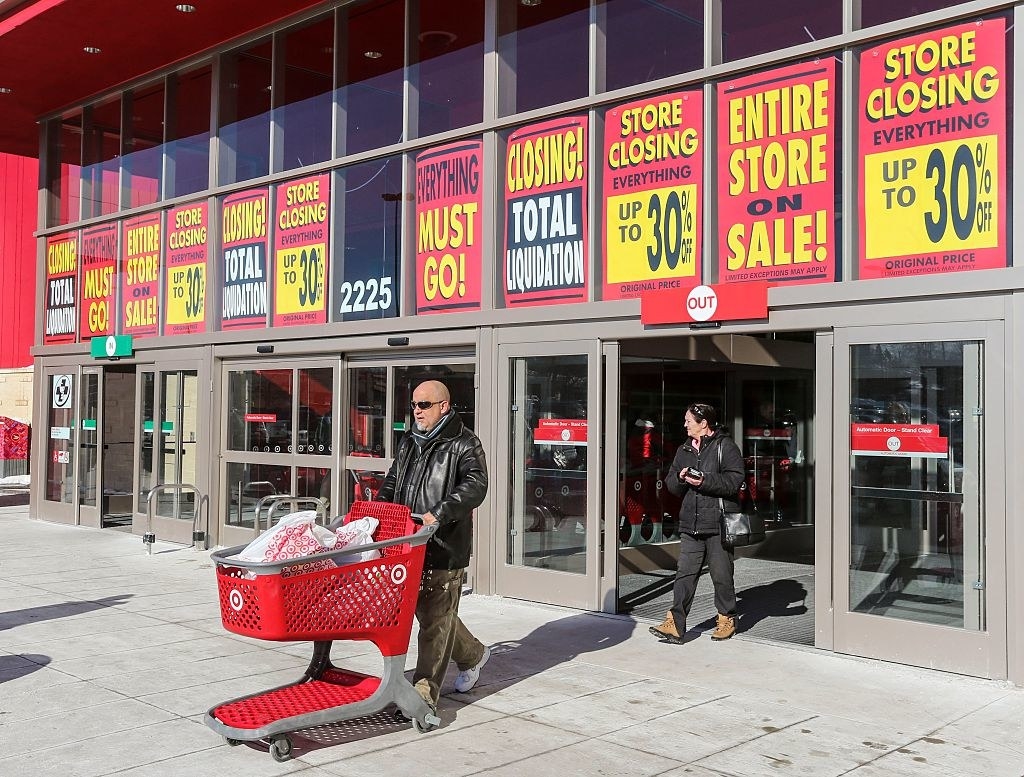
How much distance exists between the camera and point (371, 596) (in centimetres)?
529

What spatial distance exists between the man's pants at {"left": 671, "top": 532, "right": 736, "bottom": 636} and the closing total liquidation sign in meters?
2.31

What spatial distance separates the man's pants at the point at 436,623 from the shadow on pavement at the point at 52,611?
4.23m

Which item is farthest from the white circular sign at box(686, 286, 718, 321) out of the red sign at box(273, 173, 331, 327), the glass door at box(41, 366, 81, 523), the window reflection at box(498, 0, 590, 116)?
the glass door at box(41, 366, 81, 523)

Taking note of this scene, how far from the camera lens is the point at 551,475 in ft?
31.5

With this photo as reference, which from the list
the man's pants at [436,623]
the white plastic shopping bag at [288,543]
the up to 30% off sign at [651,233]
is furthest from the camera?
the up to 30% off sign at [651,233]

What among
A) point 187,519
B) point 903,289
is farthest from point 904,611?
point 187,519

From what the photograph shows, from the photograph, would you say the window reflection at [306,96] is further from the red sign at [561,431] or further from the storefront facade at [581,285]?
the red sign at [561,431]

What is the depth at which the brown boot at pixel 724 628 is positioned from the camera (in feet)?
26.4

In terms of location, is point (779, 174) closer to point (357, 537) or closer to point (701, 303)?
point (701, 303)

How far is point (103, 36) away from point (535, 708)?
11.0 m

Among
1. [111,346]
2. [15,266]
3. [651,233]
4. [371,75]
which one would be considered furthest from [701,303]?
[15,266]

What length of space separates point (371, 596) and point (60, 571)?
291 inches

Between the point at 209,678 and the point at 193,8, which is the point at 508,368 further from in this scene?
the point at 193,8

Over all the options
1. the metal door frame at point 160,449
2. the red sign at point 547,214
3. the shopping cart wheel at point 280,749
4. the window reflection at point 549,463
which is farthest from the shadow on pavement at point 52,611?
the red sign at point 547,214
